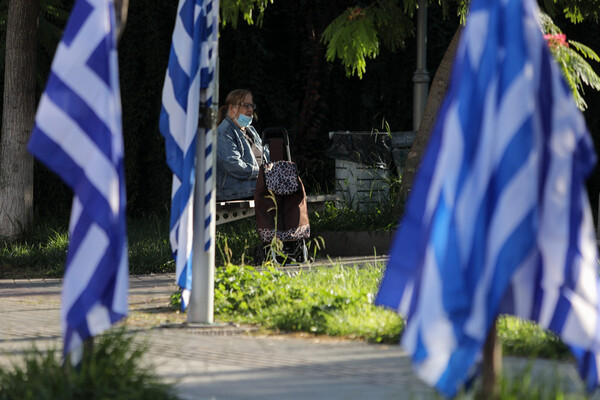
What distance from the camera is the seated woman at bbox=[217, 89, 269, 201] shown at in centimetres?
1041

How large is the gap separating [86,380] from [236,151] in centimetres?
622

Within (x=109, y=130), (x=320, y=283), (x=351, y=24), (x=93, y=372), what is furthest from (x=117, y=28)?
(x=351, y=24)

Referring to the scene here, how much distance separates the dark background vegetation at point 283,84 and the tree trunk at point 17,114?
307 centimetres

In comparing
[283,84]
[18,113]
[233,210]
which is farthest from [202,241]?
[283,84]

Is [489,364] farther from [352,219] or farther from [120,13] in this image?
[352,219]

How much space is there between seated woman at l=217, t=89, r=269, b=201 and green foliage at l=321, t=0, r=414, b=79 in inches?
48.4

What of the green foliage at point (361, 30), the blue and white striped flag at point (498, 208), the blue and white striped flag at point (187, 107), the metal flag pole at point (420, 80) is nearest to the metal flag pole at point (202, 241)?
the blue and white striped flag at point (187, 107)

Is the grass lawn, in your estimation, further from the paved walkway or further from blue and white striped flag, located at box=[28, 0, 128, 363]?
blue and white striped flag, located at box=[28, 0, 128, 363]

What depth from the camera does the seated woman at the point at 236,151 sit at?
10.4 metres

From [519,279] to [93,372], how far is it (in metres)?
1.93

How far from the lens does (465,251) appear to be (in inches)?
141

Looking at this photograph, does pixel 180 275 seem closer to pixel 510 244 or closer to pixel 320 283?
pixel 320 283

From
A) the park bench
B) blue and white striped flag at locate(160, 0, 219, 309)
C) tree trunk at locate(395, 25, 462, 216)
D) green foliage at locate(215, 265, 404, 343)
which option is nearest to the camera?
green foliage at locate(215, 265, 404, 343)

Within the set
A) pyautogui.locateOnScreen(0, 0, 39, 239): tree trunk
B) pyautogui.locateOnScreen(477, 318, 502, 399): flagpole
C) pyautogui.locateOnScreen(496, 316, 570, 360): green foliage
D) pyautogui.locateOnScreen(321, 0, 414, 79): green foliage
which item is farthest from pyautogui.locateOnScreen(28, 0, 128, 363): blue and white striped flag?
pyautogui.locateOnScreen(0, 0, 39, 239): tree trunk
